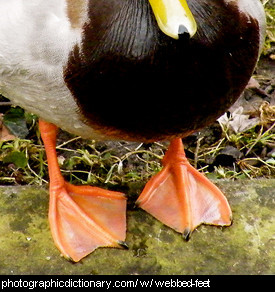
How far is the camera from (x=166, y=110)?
75.9 inches

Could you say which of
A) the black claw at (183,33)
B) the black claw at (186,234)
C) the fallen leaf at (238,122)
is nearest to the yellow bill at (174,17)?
the black claw at (183,33)

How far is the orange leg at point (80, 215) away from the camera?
7.38 feet

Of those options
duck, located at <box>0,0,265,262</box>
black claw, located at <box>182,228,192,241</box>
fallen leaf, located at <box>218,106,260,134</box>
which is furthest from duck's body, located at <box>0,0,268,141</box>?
fallen leaf, located at <box>218,106,260,134</box>

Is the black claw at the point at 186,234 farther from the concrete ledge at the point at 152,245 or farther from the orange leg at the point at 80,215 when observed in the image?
the orange leg at the point at 80,215

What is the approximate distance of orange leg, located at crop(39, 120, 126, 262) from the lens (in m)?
2.25

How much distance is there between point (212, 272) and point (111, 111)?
0.64 meters

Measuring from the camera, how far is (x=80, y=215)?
7.74 feet

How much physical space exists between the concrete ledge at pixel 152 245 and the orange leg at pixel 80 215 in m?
0.03

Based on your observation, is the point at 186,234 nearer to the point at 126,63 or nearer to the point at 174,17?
the point at 126,63

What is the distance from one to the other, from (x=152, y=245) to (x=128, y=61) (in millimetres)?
717

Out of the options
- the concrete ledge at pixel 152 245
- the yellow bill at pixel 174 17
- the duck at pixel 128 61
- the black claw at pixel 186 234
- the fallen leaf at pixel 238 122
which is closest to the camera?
the yellow bill at pixel 174 17

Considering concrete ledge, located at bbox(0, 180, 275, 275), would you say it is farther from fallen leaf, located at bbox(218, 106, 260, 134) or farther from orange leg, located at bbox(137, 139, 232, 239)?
fallen leaf, located at bbox(218, 106, 260, 134)

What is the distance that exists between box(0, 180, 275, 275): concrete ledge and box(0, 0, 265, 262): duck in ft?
0.23

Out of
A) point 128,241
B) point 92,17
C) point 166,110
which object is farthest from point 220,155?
point 92,17
